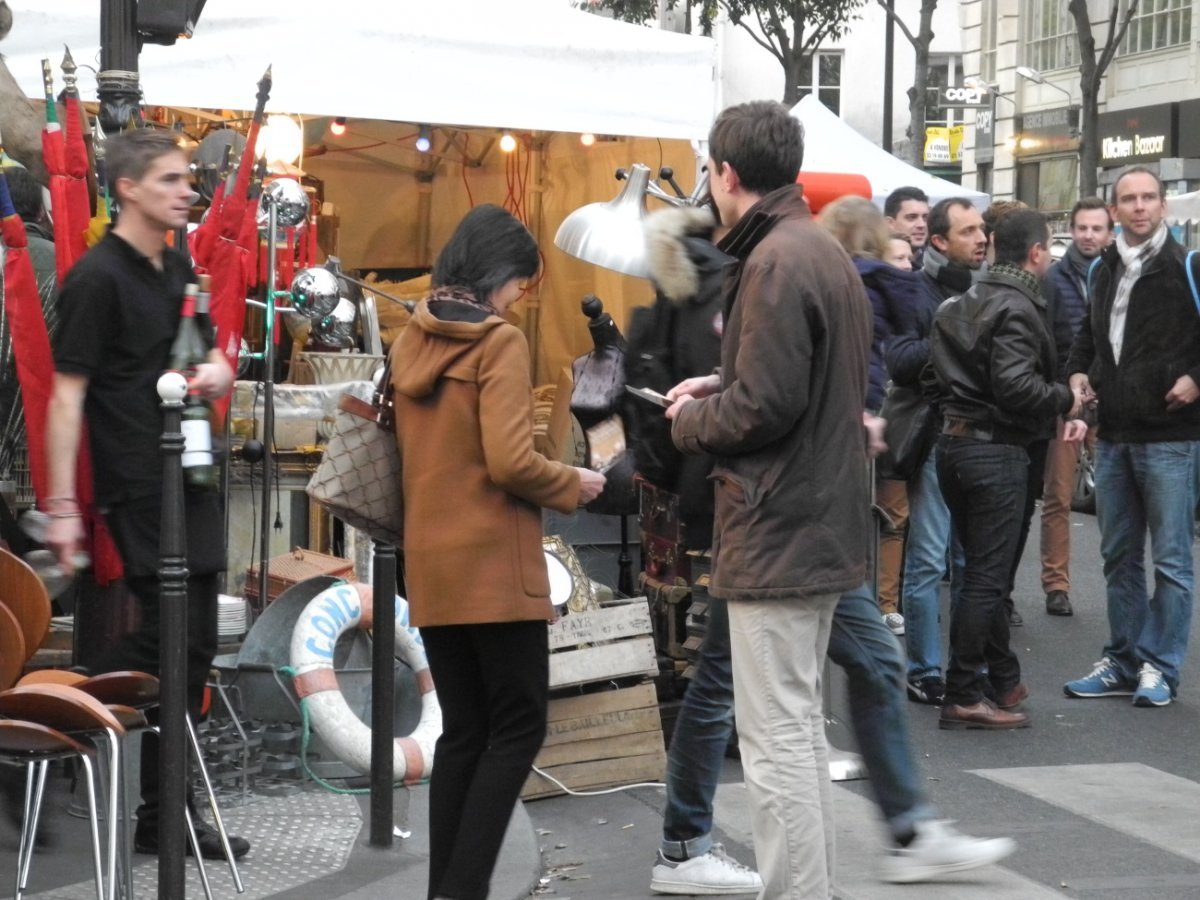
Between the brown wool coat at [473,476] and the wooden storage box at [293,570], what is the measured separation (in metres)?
3.19

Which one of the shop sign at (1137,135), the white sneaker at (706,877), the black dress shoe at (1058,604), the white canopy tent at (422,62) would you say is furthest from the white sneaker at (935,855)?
the shop sign at (1137,135)

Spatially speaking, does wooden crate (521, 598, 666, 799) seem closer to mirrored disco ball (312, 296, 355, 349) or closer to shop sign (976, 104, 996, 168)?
mirrored disco ball (312, 296, 355, 349)

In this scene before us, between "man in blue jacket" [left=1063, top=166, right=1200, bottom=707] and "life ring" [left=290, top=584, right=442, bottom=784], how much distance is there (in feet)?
10.3

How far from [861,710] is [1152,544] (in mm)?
3279

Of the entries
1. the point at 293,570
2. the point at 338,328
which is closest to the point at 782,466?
the point at 293,570

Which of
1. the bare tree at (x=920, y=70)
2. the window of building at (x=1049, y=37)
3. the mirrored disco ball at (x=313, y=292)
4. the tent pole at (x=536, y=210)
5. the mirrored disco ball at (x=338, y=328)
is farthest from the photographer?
the window of building at (x=1049, y=37)

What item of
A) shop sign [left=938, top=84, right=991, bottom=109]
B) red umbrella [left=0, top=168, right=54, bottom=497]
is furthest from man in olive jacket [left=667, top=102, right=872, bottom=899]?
shop sign [left=938, top=84, right=991, bottom=109]

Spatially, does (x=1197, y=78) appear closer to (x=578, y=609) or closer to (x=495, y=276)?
(x=578, y=609)

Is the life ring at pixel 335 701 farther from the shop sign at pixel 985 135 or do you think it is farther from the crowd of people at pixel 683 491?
the shop sign at pixel 985 135

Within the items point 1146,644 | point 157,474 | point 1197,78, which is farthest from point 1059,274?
point 1197,78

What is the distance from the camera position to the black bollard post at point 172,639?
4320 millimetres

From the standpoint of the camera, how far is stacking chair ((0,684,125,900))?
4.07 m

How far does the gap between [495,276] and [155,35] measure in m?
2.13

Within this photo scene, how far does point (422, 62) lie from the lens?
25.5ft
